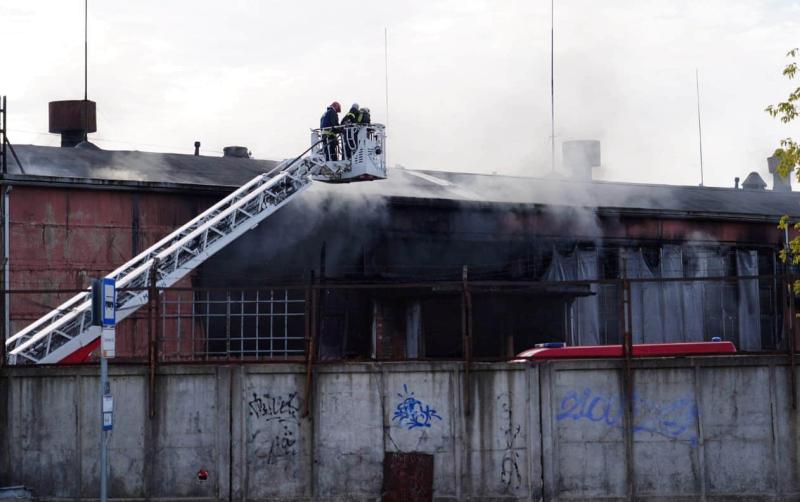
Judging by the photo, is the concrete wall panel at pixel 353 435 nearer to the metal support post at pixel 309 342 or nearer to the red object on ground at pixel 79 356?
the metal support post at pixel 309 342

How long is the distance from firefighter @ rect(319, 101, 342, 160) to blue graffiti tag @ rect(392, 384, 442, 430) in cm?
953

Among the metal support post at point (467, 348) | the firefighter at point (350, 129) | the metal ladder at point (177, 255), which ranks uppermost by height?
the firefighter at point (350, 129)

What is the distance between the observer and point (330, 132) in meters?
27.4

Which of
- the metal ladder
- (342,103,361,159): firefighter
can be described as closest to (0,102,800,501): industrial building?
the metal ladder

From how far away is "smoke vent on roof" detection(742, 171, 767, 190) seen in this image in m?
59.1

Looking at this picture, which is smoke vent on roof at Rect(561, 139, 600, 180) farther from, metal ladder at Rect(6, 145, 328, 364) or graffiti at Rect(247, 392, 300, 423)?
graffiti at Rect(247, 392, 300, 423)

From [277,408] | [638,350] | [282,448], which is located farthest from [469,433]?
[638,350]

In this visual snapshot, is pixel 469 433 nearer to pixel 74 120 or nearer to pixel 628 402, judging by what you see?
pixel 628 402

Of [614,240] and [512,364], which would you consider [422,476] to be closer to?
[512,364]

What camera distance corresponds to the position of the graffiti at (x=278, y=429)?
19.3m

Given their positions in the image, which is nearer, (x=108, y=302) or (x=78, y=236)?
(x=108, y=302)

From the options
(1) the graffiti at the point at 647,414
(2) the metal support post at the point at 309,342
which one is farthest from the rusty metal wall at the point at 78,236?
(1) the graffiti at the point at 647,414

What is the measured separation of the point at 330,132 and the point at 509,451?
10796 mm

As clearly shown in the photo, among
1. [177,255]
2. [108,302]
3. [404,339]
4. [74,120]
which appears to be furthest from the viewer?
[74,120]
